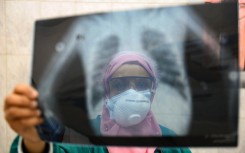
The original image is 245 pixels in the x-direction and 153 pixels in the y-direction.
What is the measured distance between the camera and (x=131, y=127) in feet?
1.59

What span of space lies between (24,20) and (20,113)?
815 mm

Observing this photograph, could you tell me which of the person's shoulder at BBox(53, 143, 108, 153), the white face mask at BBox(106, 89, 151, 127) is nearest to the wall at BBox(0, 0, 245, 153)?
the person's shoulder at BBox(53, 143, 108, 153)

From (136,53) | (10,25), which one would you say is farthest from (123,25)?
(10,25)

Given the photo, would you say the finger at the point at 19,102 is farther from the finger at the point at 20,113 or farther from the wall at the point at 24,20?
the wall at the point at 24,20

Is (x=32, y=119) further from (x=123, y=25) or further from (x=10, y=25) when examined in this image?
(x=10, y=25)

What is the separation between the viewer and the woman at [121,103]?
47 centimetres

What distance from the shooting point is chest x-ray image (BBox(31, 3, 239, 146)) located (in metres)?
0.42

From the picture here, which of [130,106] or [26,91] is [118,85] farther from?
[26,91]

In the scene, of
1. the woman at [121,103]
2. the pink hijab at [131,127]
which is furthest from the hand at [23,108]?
the pink hijab at [131,127]

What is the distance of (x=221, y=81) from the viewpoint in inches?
16.6

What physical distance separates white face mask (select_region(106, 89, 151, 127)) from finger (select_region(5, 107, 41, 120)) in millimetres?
126

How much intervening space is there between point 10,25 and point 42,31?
0.78 meters

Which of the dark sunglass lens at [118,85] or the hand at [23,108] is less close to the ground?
the dark sunglass lens at [118,85]

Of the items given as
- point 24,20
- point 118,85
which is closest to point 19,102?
point 118,85
